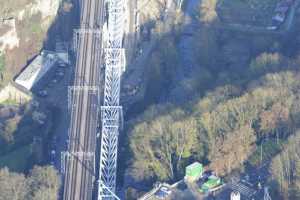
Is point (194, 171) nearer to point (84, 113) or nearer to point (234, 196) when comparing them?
point (234, 196)

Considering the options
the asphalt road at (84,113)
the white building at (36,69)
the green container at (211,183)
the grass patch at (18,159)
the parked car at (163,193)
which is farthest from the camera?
the white building at (36,69)

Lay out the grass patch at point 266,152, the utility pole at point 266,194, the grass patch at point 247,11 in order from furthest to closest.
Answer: the grass patch at point 247,11, the grass patch at point 266,152, the utility pole at point 266,194

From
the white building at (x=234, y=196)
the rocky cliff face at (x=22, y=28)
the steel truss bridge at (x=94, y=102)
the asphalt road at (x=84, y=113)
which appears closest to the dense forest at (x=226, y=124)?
the steel truss bridge at (x=94, y=102)

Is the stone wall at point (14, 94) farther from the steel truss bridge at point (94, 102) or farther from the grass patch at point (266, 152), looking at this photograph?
the grass patch at point (266, 152)

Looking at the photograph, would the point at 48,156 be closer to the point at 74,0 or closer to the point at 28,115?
the point at 28,115

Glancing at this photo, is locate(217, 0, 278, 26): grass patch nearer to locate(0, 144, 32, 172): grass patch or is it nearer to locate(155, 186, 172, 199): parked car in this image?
locate(0, 144, 32, 172): grass patch
